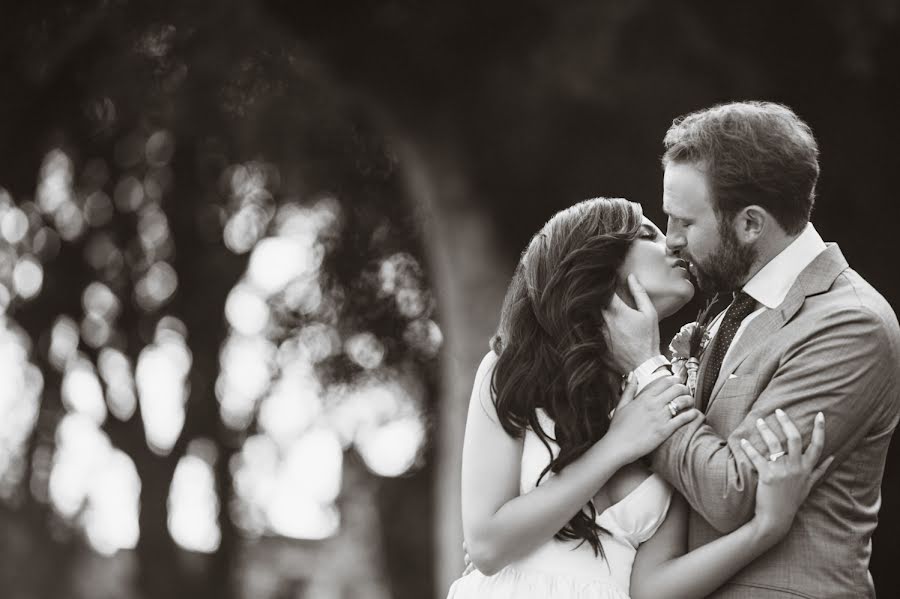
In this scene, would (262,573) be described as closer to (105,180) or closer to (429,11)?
(105,180)

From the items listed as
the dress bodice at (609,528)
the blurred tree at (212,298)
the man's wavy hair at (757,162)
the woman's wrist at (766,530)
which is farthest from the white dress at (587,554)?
the blurred tree at (212,298)

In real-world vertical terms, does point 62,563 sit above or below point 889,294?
below

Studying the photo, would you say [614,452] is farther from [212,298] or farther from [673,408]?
[212,298]

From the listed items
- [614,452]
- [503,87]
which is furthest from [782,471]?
Result: [503,87]

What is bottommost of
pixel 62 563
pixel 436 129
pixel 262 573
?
pixel 262 573

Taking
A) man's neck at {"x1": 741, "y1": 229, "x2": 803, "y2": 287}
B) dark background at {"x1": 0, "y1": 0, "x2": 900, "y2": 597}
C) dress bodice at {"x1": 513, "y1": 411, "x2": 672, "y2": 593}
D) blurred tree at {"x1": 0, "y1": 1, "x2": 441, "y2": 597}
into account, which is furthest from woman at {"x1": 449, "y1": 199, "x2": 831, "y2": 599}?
blurred tree at {"x1": 0, "y1": 1, "x2": 441, "y2": 597}

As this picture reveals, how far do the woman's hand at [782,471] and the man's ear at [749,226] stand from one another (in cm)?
67

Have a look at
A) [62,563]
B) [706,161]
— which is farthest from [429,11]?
[62,563]

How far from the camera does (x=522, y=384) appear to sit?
13.0 feet

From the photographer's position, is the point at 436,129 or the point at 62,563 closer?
the point at 436,129

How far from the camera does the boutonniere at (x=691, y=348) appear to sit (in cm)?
430

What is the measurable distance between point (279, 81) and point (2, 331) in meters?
6.38

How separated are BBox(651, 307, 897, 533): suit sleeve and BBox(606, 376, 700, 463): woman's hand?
50 mm

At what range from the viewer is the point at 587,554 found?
3975 mm
